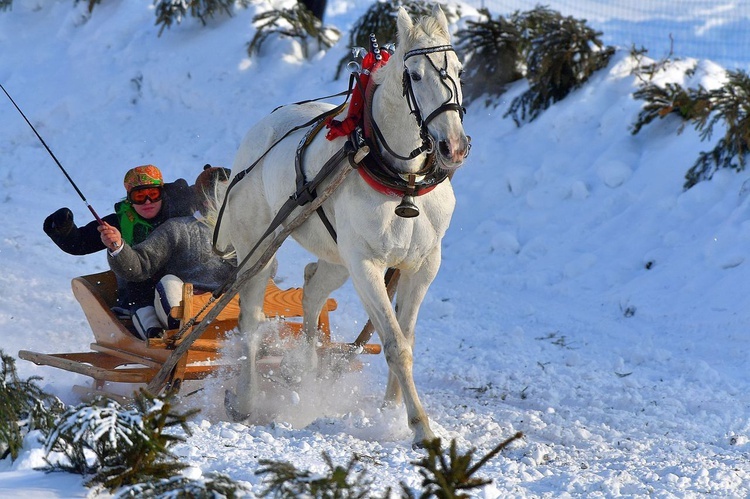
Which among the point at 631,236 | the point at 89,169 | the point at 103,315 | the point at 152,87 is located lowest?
the point at 103,315

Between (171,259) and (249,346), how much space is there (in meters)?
0.89

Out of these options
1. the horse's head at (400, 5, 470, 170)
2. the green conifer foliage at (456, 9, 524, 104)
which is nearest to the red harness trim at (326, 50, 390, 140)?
the horse's head at (400, 5, 470, 170)

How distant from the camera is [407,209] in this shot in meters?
4.55

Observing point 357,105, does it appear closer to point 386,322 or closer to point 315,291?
point 386,322

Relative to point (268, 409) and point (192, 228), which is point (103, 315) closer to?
point (192, 228)

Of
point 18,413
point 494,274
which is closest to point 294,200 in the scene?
point 18,413

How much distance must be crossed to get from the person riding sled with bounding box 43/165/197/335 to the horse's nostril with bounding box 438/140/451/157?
2.81 meters

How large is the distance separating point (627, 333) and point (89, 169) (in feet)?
25.8

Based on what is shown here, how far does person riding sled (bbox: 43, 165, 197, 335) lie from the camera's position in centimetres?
633

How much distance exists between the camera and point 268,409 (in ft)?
18.9

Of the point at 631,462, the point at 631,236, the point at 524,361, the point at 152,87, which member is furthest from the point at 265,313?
the point at 152,87

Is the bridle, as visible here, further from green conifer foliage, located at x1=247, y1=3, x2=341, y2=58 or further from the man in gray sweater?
green conifer foliage, located at x1=247, y1=3, x2=341, y2=58

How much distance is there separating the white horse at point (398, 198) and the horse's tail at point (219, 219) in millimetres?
474

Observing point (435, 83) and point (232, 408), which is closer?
point (435, 83)
